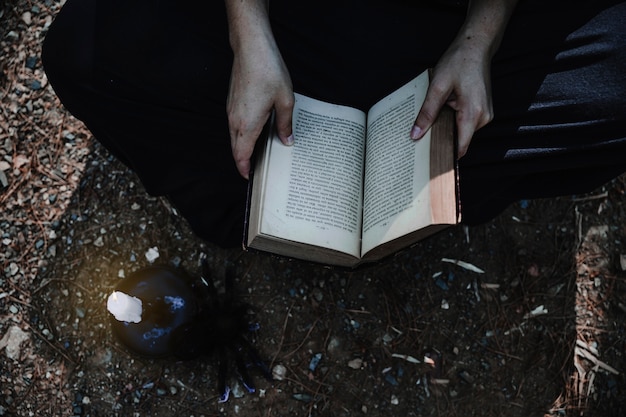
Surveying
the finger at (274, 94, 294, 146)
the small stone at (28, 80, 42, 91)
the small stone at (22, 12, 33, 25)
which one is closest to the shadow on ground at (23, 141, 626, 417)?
the small stone at (28, 80, 42, 91)

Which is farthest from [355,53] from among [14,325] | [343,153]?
[14,325]

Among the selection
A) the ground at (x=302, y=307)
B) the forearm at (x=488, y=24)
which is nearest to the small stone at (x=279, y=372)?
the ground at (x=302, y=307)

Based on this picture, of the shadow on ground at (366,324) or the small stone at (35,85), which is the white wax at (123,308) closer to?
the shadow on ground at (366,324)

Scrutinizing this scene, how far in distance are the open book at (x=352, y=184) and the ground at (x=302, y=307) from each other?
1.96ft

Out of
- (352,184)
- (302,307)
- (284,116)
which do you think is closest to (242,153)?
(284,116)

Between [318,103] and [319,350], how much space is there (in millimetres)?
975

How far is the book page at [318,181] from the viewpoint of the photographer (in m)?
1.19

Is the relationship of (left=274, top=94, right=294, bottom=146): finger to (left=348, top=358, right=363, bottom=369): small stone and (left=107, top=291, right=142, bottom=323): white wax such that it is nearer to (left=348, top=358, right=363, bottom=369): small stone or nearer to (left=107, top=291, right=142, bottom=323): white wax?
(left=107, top=291, right=142, bottom=323): white wax

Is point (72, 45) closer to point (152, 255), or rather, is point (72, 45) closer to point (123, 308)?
point (123, 308)

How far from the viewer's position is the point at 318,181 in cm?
124

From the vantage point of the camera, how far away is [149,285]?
173cm

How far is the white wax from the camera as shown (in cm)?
144

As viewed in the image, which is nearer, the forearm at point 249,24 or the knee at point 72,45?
the forearm at point 249,24

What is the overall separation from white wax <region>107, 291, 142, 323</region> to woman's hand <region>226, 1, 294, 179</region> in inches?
21.2
